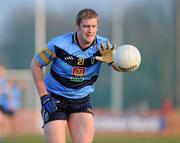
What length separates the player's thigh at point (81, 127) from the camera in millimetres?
9555

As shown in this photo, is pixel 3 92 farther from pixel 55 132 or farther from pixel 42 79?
pixel 55 132

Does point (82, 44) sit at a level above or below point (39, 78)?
above

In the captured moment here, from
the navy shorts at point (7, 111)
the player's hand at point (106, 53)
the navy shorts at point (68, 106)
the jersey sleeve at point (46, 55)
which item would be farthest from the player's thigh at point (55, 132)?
the navy shorts at point (7, 111)

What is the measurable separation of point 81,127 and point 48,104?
1.70 ft

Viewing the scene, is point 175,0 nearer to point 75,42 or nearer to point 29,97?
point 29,97

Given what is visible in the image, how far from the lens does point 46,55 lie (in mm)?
9508

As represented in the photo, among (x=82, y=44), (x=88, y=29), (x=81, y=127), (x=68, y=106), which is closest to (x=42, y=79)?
(x=68, y=106)

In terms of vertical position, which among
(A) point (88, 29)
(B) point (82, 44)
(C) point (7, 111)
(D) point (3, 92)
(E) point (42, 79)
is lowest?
(C) point (7, 111)

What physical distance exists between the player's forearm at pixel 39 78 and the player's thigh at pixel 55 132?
0.40m

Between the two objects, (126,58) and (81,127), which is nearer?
(126,58)

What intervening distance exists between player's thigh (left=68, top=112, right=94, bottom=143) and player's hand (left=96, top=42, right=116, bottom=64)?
0.73 m

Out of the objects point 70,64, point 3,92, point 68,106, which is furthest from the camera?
point 3,92

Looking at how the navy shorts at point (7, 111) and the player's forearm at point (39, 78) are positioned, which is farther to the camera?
the navy shorts at point (7, 111)

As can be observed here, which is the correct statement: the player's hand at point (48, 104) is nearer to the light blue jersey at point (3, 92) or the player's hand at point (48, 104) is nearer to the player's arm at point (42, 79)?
the player's arm at point (42, 79)
